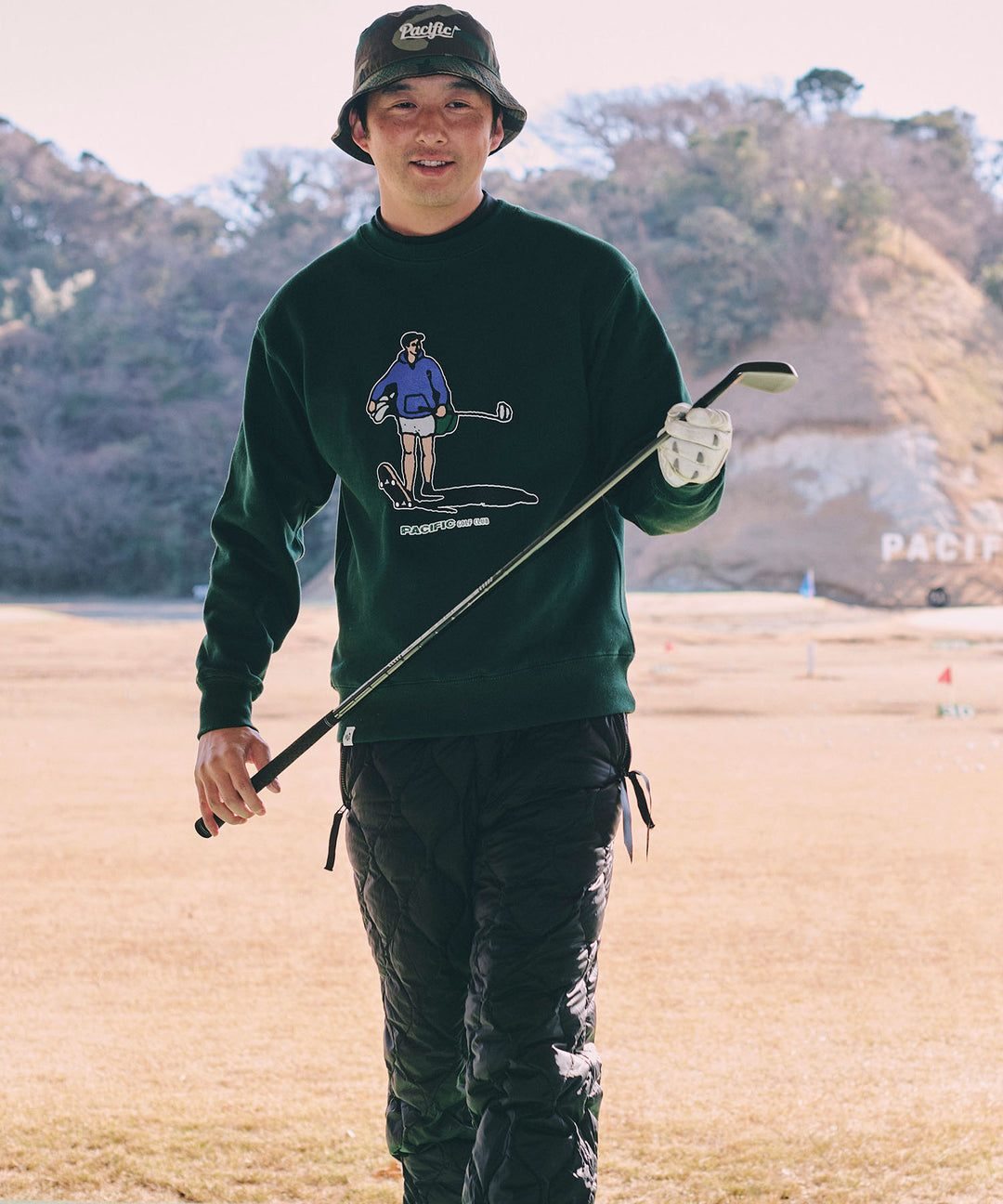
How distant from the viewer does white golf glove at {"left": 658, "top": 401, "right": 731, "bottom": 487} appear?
1.25 m

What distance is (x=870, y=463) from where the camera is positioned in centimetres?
2433

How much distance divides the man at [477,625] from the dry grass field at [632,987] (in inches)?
27.0

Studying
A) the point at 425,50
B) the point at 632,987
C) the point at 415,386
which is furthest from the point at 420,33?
the point at 632,987

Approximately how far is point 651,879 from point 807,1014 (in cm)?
129

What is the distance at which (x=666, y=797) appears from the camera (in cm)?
548

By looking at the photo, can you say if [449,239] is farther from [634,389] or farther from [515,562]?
[515,562]

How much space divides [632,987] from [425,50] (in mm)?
2128

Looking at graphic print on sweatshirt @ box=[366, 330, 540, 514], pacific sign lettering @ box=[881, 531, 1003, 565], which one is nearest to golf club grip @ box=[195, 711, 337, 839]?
graphic print on sweatshirt @ box=[366, 330, 540, 514]

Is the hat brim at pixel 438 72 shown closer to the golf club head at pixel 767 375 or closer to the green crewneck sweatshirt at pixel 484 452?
the green crewneck sweatshirt at pixel 484 452

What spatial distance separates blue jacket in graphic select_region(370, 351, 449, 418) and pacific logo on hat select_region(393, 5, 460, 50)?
12.2 inches

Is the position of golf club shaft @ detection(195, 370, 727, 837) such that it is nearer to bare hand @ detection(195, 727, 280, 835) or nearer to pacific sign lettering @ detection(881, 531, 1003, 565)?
bare hand @ detection(195, 727, 280, 835)

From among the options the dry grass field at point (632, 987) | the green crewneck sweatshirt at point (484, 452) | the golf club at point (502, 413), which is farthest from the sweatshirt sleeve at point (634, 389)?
the dry grass field at point (632, 987)

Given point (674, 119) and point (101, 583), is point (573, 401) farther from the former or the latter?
point (674, 119)

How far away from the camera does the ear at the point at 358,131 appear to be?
151 centimetres
